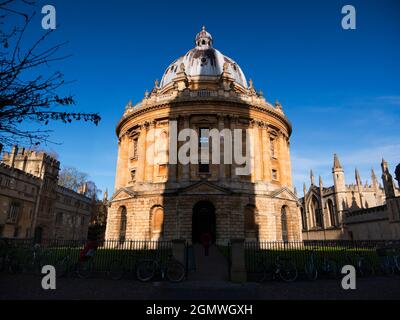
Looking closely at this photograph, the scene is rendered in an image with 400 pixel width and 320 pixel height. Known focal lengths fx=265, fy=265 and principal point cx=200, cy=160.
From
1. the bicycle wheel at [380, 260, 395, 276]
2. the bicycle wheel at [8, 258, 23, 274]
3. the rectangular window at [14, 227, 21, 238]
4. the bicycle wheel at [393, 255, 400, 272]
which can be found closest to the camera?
the bicycle wheel at [380, 260, 395, 276]

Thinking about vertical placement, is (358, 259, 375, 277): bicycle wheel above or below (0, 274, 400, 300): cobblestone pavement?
above

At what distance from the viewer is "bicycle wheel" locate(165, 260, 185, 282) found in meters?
12.1

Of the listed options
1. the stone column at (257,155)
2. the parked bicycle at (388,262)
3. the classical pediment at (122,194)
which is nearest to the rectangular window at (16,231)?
the classical pediment at (122,194)

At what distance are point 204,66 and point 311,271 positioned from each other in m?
34.3

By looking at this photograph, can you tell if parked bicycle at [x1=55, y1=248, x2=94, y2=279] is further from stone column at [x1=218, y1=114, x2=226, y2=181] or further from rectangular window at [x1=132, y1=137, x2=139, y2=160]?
rectangular window at [x1=132, y1=137, x2=139, y2=160]

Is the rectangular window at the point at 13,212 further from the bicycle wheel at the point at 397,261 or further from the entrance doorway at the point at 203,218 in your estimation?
the bicycle wheel at the point at 397,261

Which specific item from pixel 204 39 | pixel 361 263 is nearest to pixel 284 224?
pixel 361 263

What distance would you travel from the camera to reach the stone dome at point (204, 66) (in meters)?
39.7

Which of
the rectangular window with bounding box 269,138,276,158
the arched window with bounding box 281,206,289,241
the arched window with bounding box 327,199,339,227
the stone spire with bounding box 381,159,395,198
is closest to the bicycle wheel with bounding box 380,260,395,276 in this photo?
the arched window with bounding box 281,206,289,241

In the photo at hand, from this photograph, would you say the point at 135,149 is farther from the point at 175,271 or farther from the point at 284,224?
the point at 175,271

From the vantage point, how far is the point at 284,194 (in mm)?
29672

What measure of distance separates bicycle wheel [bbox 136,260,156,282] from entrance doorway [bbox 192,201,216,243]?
1440cm

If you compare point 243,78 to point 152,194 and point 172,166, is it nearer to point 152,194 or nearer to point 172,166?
point 172,166

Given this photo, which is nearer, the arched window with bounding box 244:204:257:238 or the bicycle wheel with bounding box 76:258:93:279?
the bicycle wheel with bounding box 76:258:93:279
